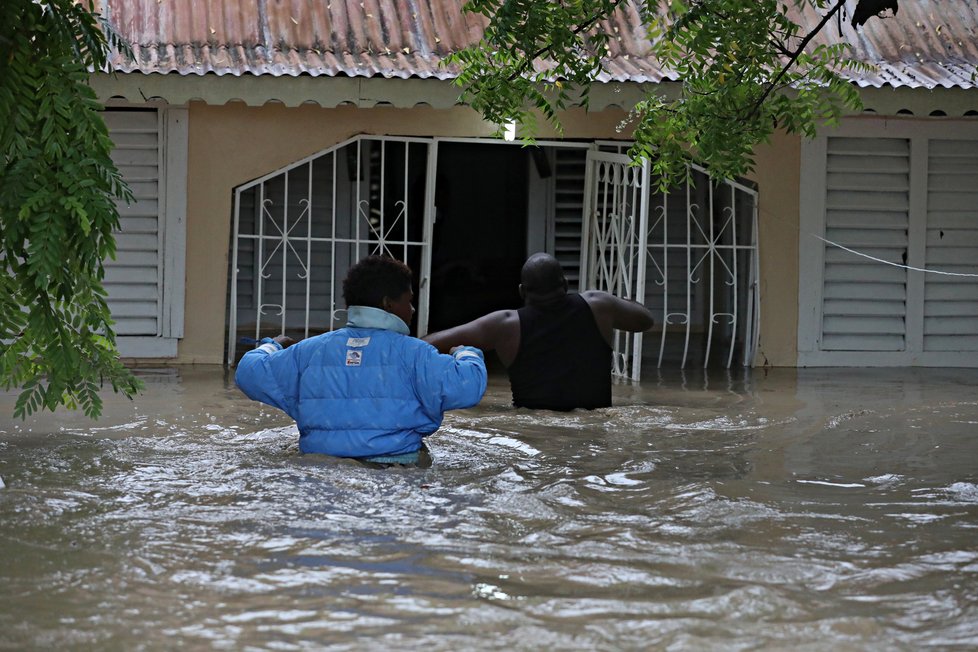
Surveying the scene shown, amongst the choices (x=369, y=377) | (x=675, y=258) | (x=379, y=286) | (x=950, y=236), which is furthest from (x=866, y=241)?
(x=369, y=377)

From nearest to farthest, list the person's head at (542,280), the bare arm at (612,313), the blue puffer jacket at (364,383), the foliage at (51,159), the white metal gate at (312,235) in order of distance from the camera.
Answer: the foliage at (51,159) → the blue puffer jacket at (364,383) → the person's head at (542,280) → the bare arm at (612,313) → the white metal gate at (312,235)

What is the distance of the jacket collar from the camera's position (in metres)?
5.89

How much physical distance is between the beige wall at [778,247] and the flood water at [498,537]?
368 cm

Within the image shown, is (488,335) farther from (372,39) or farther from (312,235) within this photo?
(312,235)

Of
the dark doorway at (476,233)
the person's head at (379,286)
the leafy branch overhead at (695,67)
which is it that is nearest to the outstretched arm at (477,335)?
the leafy branch overhead at (695,67)

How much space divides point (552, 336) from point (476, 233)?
22.9 feet

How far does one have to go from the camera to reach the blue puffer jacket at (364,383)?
582 centimetres

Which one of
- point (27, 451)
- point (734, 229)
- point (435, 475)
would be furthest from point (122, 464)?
point (734, 229)

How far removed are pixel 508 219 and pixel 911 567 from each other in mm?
10411

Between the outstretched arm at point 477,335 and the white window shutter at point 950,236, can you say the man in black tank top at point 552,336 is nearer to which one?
the outstretched arm at point 477,335

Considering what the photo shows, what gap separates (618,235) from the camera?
36.2 feet

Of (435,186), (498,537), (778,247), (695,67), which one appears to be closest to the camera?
(498,537)

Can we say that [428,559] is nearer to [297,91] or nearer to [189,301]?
[297,91]

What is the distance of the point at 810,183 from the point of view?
1170 cm
